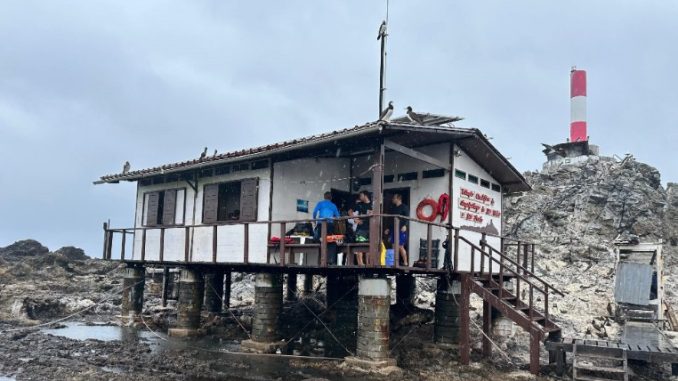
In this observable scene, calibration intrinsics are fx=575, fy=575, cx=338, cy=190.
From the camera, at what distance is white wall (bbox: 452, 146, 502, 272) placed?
1576 cm

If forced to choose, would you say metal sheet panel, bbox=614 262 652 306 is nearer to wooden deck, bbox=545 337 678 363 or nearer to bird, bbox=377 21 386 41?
wooden deck, bbox=545 337 678 363

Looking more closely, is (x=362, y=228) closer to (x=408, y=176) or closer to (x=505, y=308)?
(x=408, y=176)

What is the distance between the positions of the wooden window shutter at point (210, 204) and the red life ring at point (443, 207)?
23.5 feet

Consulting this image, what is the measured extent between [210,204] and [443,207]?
7.60 metres

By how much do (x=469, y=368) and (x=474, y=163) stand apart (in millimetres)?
6003

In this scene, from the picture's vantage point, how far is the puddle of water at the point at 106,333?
710 inches

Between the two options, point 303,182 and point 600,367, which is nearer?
point 600,367

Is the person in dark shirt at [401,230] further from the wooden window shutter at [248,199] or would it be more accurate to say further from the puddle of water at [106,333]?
the puddle of water at [106,333]

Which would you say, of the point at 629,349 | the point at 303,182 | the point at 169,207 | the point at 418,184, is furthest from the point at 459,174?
the point at 169,207

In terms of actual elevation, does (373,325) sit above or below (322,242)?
below

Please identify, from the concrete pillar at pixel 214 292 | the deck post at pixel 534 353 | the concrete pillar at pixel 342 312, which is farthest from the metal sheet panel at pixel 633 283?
the concrete pillar at pixel 214 292

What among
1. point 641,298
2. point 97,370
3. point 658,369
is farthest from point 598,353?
point 97,370

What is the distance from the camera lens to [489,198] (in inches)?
693

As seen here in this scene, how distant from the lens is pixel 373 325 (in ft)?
42.8
